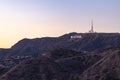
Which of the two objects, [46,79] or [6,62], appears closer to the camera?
[46,79]

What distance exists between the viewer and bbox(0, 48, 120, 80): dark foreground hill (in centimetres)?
11875

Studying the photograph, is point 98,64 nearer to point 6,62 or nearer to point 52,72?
point 52,72

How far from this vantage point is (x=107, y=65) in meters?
123

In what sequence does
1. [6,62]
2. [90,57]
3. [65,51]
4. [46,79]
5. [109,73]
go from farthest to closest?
[6,62], [65,51], [90,57], [46,79], [109,73]

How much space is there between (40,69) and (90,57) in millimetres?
22638

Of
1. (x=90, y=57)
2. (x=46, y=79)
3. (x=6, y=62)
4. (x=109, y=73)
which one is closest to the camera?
(x=109, y=73)

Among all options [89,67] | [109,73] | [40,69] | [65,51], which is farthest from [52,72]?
[65,51]

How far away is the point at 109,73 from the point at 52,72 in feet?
74.8

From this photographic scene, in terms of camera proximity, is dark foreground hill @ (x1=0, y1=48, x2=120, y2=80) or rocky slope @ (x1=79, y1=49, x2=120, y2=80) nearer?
rocky slope @ (x1=79, y1=49, x2=120, y2=80)

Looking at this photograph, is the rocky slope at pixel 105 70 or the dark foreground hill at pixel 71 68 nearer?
the rocky slope at pixel 105 70

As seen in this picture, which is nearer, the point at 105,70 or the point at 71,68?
the point at 105,70

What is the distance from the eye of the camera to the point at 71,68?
135500 millimetres

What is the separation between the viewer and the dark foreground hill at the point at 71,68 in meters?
119

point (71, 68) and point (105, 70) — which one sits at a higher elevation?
point (105, 70)
